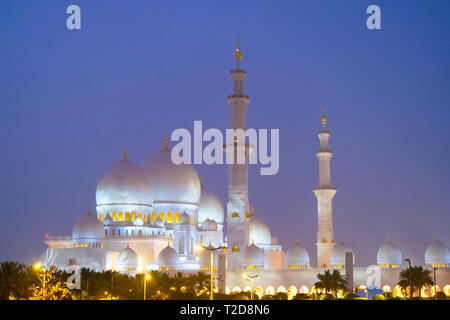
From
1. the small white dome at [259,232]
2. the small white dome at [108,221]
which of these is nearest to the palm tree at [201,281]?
the small white dome at [108,221]

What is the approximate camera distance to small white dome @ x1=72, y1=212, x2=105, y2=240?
67625 mm

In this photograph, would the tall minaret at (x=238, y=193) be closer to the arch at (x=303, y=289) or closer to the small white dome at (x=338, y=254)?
the arch at (x=303, y=289)

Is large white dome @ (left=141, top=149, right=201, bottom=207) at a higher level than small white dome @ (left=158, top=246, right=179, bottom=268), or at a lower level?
higher

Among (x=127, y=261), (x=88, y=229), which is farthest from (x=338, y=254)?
(x=88, y=229)

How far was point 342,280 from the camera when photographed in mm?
61562

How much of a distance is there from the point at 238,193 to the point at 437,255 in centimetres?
1932

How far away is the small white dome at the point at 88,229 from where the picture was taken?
67.6 metres

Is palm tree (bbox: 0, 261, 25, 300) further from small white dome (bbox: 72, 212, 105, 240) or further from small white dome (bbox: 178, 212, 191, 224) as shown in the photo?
small white dome (bbox: 178, 212, 191, 224)

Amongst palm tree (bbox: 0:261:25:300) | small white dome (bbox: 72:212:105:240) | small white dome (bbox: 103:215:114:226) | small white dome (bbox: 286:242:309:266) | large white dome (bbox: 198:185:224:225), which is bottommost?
palm tree (bbox: 0:261:25:300)

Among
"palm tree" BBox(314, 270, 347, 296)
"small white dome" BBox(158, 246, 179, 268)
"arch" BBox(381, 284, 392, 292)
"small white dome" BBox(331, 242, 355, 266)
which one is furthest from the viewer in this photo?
"small white dome" BBox(331, 242, 355, 266)

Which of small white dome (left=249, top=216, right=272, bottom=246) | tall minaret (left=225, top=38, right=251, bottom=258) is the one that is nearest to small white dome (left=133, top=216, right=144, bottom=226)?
tall minaret (left=225, top=38, right=251, bottom=258)

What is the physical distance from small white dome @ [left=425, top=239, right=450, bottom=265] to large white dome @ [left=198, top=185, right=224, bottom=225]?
20.3m
